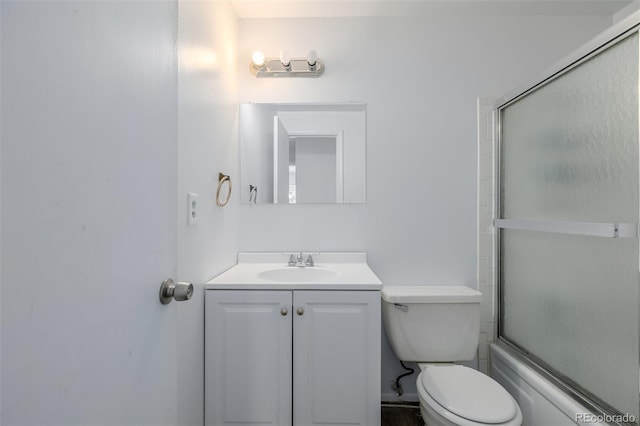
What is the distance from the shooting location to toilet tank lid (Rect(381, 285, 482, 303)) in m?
1.48

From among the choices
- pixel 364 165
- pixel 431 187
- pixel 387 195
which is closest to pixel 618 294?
pixel 431 187

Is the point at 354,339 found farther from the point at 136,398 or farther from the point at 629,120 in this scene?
the point at 629,120

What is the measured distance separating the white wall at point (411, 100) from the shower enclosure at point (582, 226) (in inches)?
11.2

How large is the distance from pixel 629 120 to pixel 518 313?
1023 mm

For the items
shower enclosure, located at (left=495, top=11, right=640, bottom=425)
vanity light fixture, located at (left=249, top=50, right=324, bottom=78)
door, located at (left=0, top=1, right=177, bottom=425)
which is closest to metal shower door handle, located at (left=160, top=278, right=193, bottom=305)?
door, located at (left=0, top=1, right=177, bottom=425)

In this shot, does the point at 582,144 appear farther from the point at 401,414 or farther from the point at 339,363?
the point at 401,414

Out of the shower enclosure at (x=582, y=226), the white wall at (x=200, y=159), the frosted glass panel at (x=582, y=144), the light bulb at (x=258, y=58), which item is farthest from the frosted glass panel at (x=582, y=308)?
the light bulb at (x=258, y=58)

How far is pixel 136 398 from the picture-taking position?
0.55m

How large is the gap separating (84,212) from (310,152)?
139 centimetres

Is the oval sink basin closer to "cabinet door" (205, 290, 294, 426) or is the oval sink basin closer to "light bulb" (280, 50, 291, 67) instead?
"cabinet door" (205, 290, 294, 426)

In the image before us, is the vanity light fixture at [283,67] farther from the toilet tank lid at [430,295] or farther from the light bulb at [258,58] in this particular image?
the toilet tank lid at [430,295]

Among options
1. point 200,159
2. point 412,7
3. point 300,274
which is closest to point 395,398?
point 300,274

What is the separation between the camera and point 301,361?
4.06ft

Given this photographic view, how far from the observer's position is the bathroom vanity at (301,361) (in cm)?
123
